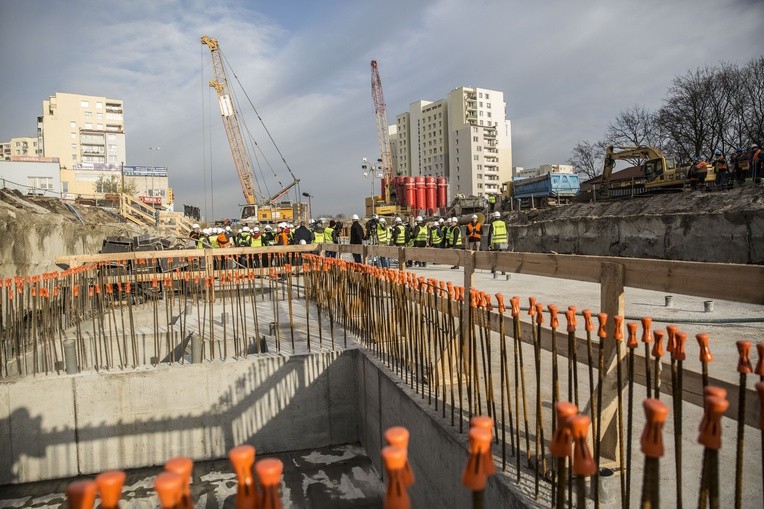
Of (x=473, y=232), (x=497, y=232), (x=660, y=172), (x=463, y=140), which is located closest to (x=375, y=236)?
(x=497, y=232)

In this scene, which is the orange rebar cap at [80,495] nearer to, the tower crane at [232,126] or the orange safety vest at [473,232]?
the orange safety vest at [473,232]

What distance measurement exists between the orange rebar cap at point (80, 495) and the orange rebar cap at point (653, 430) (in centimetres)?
149

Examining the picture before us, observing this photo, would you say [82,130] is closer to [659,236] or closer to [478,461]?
[659,236]

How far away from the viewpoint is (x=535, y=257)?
3586 millimetres

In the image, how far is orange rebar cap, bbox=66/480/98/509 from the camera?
115 centimetres

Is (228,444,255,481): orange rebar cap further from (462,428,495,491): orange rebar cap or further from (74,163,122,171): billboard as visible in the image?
(74,163,122,171): billboard

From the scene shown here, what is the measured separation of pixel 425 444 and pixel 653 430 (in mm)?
2773

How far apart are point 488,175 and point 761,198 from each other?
80162mm

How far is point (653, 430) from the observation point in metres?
1.46

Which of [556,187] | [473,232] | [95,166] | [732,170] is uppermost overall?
[95,166]

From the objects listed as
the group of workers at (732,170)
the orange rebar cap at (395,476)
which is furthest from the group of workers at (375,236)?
the orange rebar cap at (395,476)

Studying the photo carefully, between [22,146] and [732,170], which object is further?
[22,146]

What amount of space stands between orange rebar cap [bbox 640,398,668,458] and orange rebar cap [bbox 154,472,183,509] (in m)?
1.29

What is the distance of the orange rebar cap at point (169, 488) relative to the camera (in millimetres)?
1140
